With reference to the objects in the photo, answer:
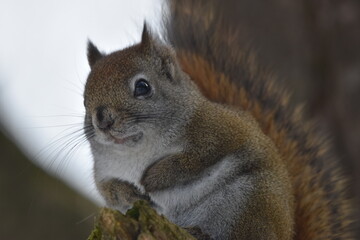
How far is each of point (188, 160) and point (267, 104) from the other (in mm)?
607

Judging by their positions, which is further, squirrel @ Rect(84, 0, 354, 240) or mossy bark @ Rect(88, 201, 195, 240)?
squirrel @ Rect(84, 0, 354, 240)

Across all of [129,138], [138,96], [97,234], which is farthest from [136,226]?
[138,96]

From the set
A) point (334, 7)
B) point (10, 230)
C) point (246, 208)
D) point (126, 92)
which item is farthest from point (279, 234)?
point (334, 7)

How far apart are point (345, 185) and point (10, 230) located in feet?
3.83

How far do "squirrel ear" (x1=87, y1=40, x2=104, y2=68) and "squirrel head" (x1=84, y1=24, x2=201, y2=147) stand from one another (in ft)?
0.22

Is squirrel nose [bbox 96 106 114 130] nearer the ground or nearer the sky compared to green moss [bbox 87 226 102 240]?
nearer the sky

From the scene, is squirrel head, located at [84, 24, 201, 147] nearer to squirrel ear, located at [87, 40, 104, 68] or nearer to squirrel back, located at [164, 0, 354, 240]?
squirrel ear, located at [87, 40, 104, 68]

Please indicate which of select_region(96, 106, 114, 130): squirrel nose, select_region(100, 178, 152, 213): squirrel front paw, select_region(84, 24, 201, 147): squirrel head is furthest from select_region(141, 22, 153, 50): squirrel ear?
select_region(100, 178, 152, 213): squirrel front paw

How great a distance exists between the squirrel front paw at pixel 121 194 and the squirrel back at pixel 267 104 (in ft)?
1.69

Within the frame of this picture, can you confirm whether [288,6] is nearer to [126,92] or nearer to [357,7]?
[357,7]

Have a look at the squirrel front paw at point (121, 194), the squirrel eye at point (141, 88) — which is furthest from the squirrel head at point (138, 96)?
the squirrel front paw at point (121, 194)

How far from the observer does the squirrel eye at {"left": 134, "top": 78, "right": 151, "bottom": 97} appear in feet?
7.39

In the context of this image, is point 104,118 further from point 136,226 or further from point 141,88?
point 136,226

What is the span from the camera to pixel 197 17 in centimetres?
301
